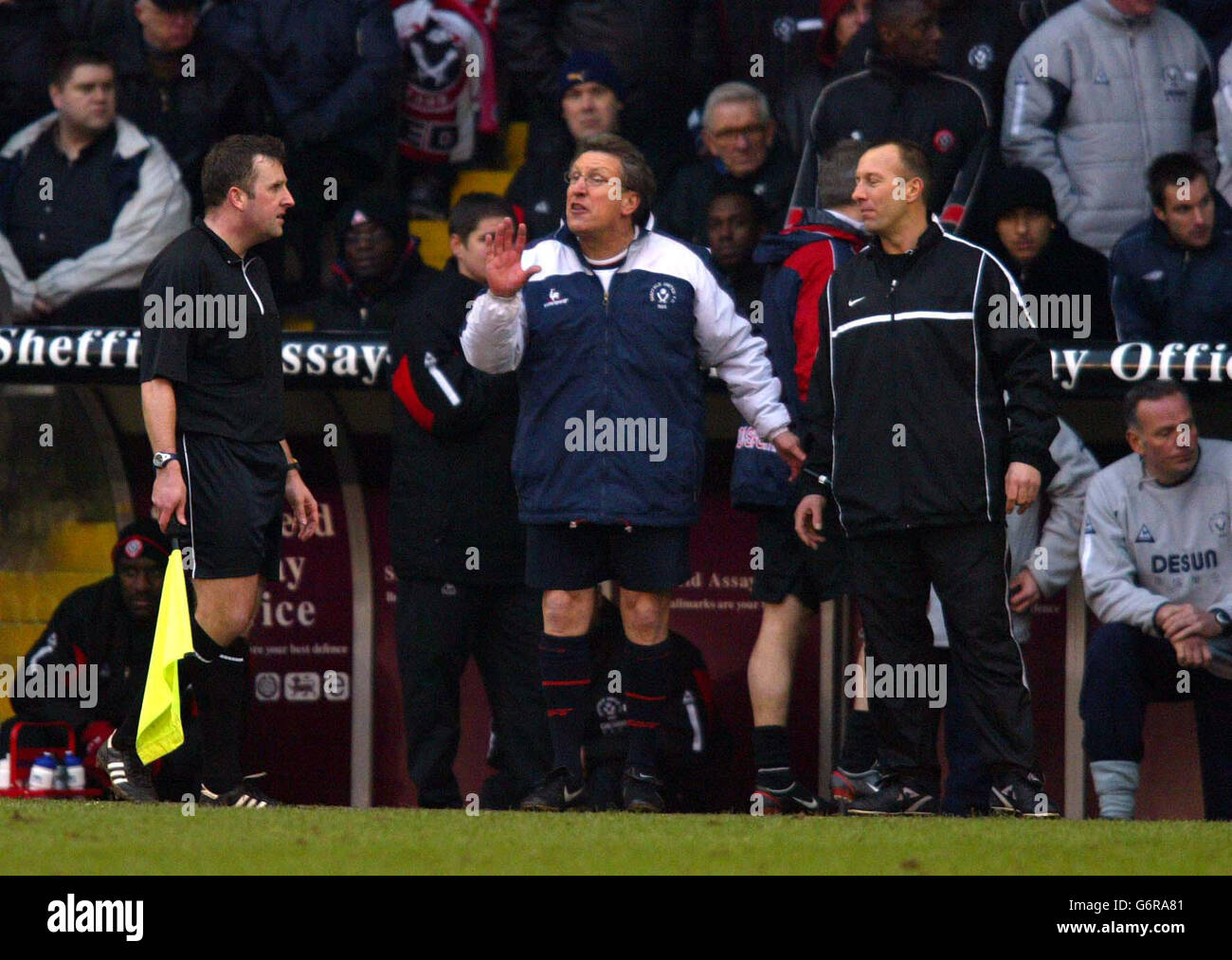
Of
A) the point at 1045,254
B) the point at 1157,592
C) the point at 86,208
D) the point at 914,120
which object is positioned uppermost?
the point at 914,120

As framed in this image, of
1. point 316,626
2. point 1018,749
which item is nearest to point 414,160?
point 316,626

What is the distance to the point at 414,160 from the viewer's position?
32.6ft

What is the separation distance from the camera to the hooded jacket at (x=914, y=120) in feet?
27.5

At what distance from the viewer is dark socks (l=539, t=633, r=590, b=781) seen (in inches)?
251

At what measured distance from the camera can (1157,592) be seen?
7.64m

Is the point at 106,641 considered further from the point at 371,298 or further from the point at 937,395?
the point at 937,395

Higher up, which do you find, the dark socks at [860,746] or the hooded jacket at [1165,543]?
the hooded jacket at [1165,543]

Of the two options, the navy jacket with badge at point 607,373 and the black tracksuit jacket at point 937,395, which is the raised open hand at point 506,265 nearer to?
the navy jacket with badge at point 607,373

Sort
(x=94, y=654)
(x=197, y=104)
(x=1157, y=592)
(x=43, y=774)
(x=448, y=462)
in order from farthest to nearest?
(x=197, y=104), (x=94, y=654), (x=43, y=774), (x=1157, y=592), (x=448, y=462)

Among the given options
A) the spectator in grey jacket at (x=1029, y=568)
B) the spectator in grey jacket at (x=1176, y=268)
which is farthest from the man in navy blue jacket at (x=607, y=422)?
the spectator in grey jacket at (x=1176, y=268)

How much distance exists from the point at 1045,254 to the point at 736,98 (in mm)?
1459

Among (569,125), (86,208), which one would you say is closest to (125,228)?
(86,208)

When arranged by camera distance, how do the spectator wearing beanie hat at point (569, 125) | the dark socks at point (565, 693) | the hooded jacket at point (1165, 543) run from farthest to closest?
the spectator wearing beanie hat at point (569, 125)
the hooded jacket at point (1165, 543)
the dark socks at point (565, 693)

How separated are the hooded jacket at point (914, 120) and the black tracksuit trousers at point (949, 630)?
8.02 ft
